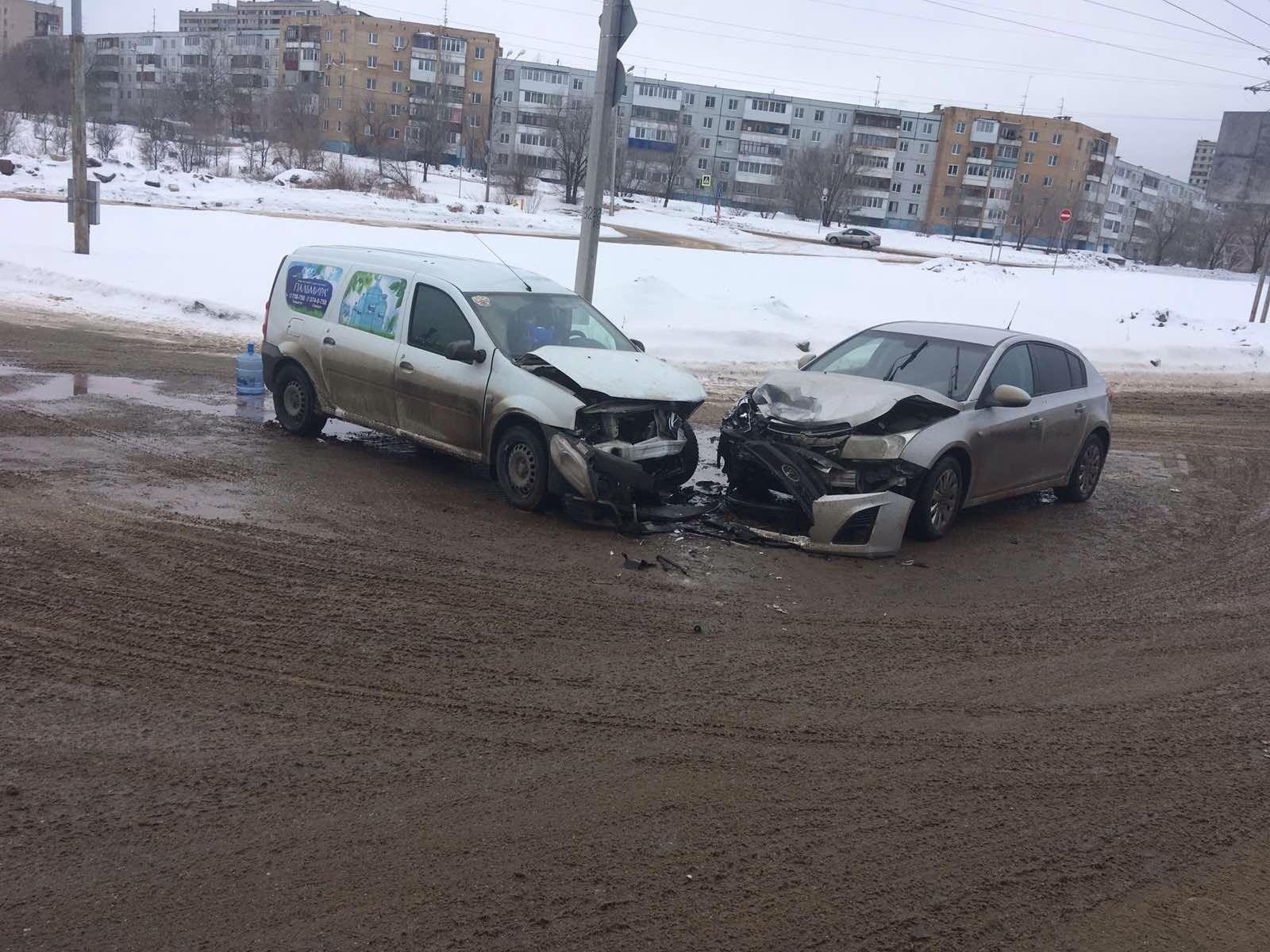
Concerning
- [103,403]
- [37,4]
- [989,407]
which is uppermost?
[37,4]

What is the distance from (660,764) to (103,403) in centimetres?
846

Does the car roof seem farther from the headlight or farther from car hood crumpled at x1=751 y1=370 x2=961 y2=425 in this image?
the headlight

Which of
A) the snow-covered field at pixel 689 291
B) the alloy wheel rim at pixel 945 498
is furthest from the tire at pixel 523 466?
the snow-covered field at pixel 689 291

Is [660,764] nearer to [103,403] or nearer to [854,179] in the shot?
[103,403]

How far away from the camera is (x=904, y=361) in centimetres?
915

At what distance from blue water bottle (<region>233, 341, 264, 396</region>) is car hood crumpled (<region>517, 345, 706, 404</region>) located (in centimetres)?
450

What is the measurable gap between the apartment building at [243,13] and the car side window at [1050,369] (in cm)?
14341

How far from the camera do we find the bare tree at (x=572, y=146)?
7425 cm

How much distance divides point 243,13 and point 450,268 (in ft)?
524

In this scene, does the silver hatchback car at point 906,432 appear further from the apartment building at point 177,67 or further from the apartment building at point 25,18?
the apartment building at point 25,18

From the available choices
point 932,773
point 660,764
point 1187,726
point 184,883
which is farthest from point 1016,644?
point 184,883

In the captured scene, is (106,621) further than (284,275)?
No

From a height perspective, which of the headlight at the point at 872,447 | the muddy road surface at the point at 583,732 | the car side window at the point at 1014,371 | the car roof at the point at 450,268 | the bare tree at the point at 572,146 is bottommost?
the muddy road surface at the point at 583,732

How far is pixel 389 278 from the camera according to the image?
30.8 ft
